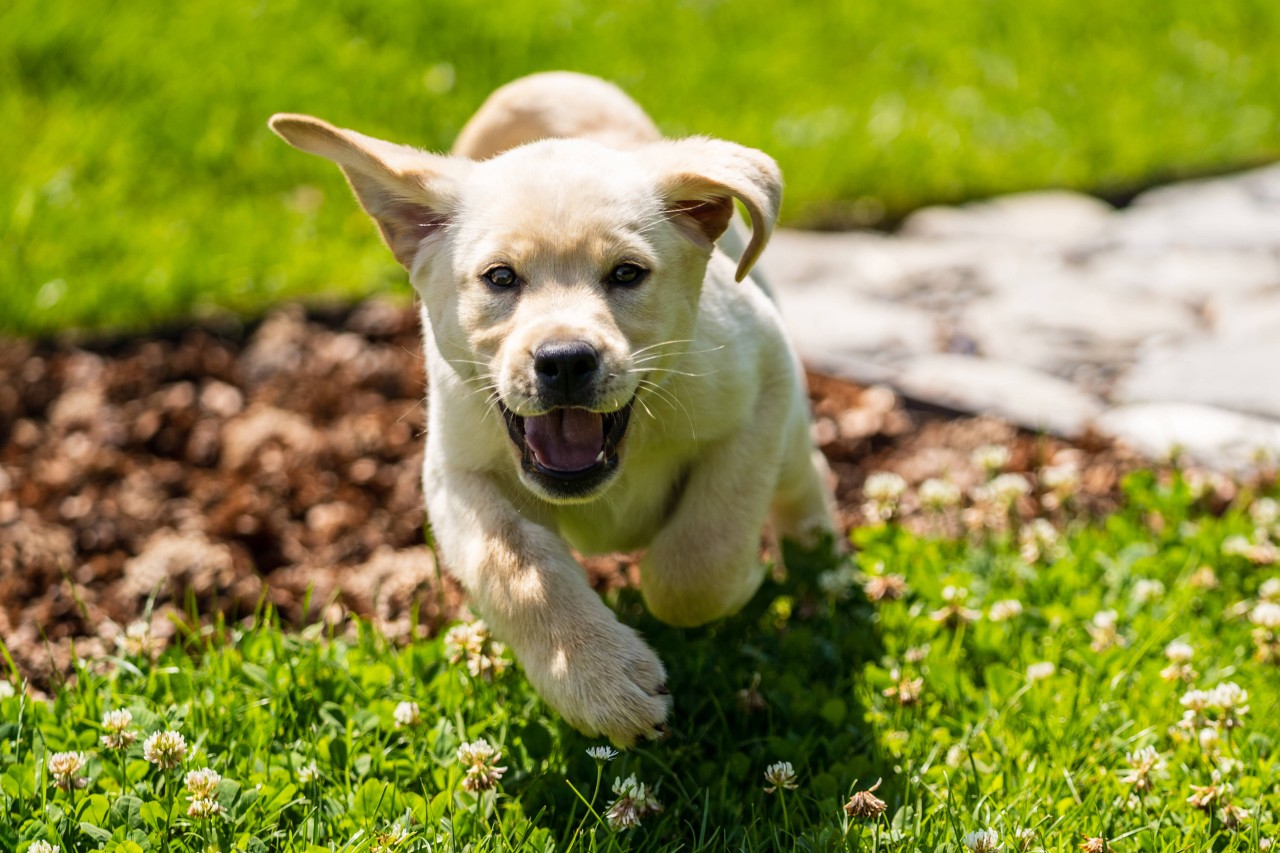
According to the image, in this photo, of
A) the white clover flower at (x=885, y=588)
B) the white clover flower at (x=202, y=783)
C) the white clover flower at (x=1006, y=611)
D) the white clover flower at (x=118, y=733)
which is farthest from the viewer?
the white clover flower at (x=885, y=588)

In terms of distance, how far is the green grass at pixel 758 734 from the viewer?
299cm

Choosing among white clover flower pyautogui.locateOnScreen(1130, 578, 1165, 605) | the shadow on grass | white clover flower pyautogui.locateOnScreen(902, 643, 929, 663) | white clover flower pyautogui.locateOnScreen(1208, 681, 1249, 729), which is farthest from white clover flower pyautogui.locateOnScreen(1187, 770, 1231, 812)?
white clover flower pyautogui.locateOnScreen(1130, 578, 1165, 605)

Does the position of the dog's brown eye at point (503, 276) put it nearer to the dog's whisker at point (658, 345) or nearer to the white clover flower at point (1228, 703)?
the dog's whisker at point (658, 345)

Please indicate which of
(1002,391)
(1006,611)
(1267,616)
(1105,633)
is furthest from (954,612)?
(1002,391)

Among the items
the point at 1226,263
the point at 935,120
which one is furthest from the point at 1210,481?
the point at 935,120

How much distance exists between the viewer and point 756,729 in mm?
3457

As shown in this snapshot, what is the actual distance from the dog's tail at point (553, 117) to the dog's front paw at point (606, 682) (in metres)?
1.89

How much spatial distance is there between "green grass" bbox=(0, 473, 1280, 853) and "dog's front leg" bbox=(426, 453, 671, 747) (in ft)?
0.58

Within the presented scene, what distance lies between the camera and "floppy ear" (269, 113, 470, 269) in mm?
3262

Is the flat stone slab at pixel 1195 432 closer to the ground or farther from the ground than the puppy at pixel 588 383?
closer to the ground


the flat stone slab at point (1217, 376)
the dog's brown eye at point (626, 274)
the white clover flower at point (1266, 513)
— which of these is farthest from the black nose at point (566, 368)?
the flat stone slab at point (1217, 376)

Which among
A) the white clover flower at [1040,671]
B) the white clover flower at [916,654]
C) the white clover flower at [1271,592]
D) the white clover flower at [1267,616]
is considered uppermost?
the white clover flower at [1267,616]

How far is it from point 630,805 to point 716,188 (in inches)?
56.6

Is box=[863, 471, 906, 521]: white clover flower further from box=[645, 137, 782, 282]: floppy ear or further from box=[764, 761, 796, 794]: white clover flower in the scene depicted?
box=[764, 761, 796, 794]: white clover flower
